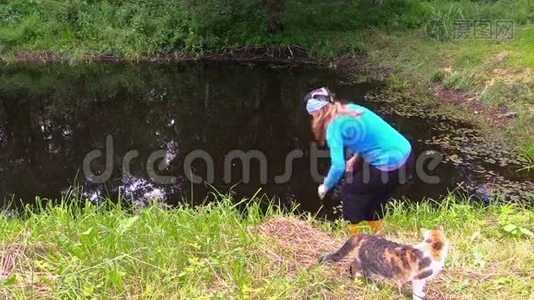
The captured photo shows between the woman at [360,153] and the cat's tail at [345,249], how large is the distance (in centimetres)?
60

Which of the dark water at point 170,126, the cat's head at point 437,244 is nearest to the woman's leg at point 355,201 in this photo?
the cat's head at point 437,244

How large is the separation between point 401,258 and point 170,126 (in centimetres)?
814

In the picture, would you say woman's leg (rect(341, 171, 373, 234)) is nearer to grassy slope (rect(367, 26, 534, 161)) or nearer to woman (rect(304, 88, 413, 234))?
woman (rect(304, 88, 413, 234))

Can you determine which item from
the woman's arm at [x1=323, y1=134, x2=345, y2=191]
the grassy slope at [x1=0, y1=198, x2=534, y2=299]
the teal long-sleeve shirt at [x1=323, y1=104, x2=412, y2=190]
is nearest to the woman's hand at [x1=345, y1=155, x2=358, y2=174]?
the teal long-sleeve shirt at [x1=323, y1=104, x2=412, y2=190]

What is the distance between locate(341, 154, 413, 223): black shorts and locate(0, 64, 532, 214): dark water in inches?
102

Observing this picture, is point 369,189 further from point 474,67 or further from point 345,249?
point 474,67

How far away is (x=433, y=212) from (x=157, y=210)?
270cm

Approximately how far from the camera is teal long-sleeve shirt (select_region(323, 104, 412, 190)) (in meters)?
3.87

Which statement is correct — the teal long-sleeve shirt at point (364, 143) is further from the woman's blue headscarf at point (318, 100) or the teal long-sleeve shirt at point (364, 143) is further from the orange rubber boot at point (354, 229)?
the orange rubber boot at point (354, 229)

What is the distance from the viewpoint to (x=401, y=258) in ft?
10.2

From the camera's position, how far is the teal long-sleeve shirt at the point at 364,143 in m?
3.87

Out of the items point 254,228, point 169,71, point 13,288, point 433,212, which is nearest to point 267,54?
point 169,71

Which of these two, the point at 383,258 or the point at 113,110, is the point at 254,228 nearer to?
the point at 383,258

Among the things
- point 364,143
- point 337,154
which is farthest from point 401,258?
point 364,143
